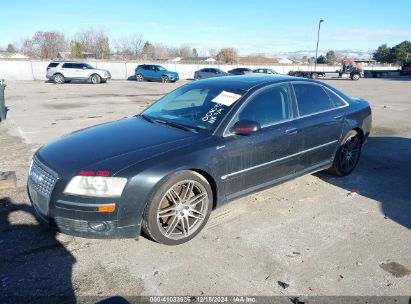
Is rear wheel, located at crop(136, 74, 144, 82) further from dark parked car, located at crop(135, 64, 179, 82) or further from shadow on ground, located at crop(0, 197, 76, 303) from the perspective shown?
shadow on ground, located at crop(0, 197, 76, 303)

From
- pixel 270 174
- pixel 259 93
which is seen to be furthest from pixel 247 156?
pixel 259 93

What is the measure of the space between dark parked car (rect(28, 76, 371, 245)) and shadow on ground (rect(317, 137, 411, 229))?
1.78 feet

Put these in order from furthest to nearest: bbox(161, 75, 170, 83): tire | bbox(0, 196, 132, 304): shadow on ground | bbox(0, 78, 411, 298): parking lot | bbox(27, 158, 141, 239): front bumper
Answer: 1. bbox(161, 75, 170, 83): tire
2. bbox(27, 158, 141, 239): front bumper
3. bbox(0, 78, 411, 298): parking lot
4. bbox(0, 196, 132, 304): shadow on ground

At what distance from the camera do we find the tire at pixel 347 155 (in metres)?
5.19

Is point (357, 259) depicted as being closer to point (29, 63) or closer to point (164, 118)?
point (164, 118)

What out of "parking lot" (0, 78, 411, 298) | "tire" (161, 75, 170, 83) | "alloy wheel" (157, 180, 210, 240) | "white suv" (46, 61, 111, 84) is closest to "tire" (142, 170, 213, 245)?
"alloy wheel" (157, 180, 210, 240)

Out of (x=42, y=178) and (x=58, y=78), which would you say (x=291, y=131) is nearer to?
(x=42, y=178)

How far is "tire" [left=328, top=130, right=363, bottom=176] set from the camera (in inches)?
204

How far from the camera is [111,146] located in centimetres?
347

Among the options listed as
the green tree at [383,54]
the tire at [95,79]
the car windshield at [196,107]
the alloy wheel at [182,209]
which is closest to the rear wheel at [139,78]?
the tire at [95,79]

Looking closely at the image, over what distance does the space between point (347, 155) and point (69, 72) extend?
78.5 feet

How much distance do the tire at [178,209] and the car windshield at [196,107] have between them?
62 cm

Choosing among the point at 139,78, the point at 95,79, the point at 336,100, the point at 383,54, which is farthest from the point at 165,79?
the point at 383,54

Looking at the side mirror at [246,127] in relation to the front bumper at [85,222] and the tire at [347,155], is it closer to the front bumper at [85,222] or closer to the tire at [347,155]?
the front bumper at [85,222]
